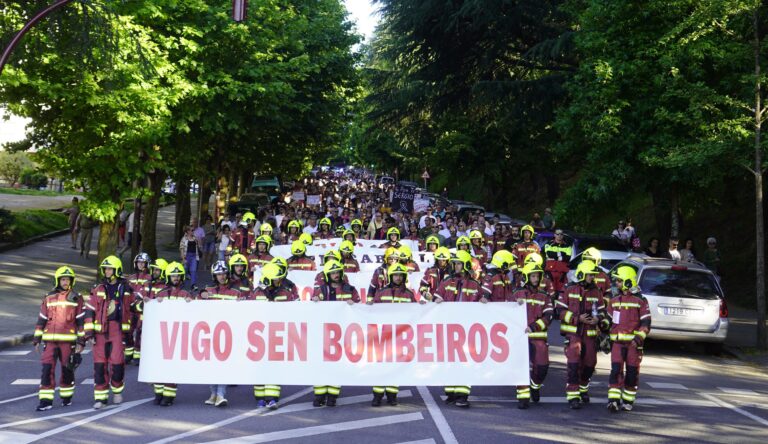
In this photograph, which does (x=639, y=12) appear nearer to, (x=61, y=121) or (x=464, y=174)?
(x=61, y=121)

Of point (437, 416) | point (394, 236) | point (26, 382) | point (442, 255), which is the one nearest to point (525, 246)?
point (394, 236)

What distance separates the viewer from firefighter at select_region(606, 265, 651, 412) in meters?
11.2

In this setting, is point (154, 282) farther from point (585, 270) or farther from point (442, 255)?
point (585, 270)

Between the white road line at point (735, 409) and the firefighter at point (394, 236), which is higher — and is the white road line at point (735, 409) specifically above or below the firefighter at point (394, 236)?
below

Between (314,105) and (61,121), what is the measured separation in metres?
14.3

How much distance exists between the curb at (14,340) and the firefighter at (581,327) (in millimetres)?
8762

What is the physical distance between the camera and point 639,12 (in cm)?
2241

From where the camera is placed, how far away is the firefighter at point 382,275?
12.9m

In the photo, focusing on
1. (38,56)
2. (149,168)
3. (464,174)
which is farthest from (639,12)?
(464,174)

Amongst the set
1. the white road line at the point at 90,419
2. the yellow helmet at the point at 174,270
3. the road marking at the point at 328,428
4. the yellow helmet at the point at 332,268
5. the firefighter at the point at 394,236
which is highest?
the firefighter at the point at 394,236

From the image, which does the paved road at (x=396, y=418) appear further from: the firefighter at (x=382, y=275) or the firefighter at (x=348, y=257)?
the firefighter at (x=348, y=257)

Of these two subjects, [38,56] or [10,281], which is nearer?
[38,56]

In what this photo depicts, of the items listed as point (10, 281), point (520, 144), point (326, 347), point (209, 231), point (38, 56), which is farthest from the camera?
point (520, 144)

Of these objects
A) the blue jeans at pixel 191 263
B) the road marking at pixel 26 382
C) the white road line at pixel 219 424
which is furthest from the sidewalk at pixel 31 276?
the white road line at pixel 219 424
